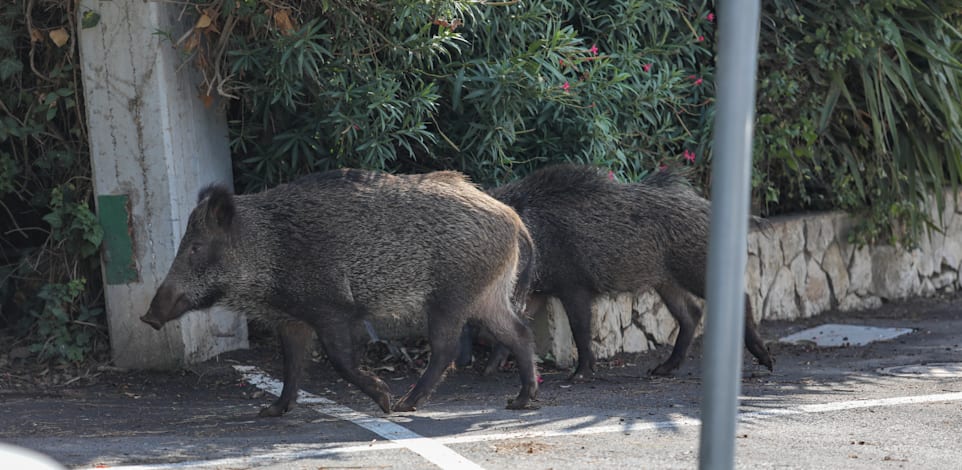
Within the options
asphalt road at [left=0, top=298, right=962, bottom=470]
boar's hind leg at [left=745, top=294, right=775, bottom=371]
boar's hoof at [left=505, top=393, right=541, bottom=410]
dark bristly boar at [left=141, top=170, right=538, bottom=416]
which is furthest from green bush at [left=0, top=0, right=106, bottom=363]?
boar's hind leg at [left=745, top=294, right=775, bottom=371]

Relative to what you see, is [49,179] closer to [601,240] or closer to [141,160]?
[141,160]

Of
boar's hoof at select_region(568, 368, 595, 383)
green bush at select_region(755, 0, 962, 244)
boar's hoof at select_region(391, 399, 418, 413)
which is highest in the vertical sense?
green bush at select_region(755, 0, 962, 244)

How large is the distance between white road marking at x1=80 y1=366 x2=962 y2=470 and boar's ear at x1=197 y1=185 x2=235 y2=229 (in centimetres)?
107

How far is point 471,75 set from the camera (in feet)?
23.8

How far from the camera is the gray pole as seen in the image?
101 inches

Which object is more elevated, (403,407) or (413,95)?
(413,95)

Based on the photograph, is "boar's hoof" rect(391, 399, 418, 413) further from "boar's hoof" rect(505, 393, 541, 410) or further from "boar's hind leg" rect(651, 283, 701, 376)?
"boar's hind leg" rect(651, 283, 701, 376)

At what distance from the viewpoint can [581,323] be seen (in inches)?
277

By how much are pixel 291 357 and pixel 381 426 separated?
2.48 feet

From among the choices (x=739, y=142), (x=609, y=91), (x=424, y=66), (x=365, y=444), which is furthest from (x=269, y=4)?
(x=739, y=142)

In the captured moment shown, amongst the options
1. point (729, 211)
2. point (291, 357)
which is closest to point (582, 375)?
point (291, 357)

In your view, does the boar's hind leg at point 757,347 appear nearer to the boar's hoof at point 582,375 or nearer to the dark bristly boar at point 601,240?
the dark bristly boar at point 601,240

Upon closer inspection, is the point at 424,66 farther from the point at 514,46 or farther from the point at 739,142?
the point at 739,142

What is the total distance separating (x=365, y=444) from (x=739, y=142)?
8.91ft
